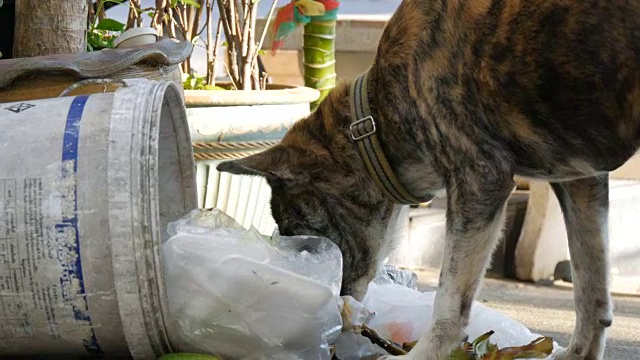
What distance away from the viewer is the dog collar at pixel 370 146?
112 inches

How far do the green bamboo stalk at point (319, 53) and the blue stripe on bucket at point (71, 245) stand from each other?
108 inches

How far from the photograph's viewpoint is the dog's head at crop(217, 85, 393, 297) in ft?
9.68

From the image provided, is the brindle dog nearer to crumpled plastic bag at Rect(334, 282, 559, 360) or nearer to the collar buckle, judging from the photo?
the collar buckle

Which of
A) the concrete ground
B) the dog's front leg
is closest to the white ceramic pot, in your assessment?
the dog's front leg

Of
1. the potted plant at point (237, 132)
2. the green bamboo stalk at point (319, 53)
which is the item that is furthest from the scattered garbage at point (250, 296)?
the green bamboo stalk at point (319, 53)

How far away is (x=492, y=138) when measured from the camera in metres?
2.66

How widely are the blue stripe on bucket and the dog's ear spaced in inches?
22.4

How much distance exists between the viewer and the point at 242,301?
246 centimetres

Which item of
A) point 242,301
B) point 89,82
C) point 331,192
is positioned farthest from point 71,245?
point 331,192

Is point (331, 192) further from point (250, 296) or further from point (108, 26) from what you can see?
point (108, 26)

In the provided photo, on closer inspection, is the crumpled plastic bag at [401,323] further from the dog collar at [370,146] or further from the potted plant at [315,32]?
the potted plant at [315,32]

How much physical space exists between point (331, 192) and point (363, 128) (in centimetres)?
24

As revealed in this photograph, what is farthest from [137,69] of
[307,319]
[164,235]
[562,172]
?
[562,172]

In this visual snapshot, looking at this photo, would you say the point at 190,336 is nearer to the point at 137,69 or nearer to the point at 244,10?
the point at 137,69
